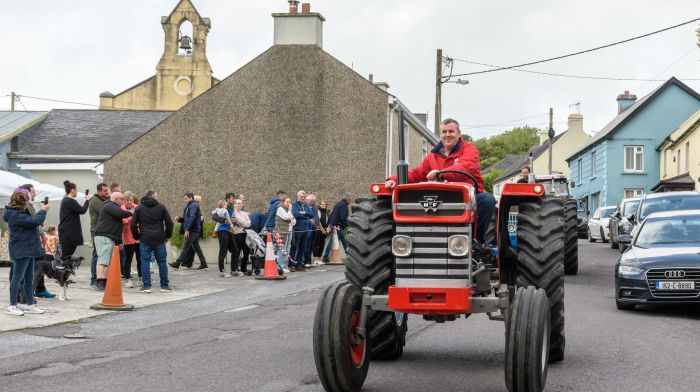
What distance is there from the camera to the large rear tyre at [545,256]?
8633 millimetres

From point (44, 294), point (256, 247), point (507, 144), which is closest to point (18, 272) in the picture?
point (44, 294)

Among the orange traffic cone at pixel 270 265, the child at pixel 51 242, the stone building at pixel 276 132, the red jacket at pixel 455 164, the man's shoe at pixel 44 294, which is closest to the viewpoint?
the red jacket at pixel 455 164

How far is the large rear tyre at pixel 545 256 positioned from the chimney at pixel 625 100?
6080 cm

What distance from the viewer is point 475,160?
8.62m

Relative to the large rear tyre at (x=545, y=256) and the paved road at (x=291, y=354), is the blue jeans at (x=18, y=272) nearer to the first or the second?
the paved road at (x=291, y=354)

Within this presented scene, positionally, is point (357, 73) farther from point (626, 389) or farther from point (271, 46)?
point (626, 389)

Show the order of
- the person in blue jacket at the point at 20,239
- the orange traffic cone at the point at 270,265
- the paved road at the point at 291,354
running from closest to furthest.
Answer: the paved road at the point at 291,354, the person in blue jacket at the point at 20,239, the orange traffic cone at the point at 270,265

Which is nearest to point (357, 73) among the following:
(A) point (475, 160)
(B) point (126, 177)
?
(B) point (126, 177)

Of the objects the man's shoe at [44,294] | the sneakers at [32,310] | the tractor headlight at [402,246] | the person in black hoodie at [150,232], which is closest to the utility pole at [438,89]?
the person in black hoodie at [150,232]

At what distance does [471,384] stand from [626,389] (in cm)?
127

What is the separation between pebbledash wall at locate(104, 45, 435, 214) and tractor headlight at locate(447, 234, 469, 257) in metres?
26.3

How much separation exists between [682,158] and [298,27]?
79.1 feet

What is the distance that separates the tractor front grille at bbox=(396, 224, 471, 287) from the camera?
7.55 meters

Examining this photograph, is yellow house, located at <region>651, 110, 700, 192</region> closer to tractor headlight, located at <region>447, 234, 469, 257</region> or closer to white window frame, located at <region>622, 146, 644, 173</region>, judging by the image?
white window frame, located at <region>622, 146, 644, 173</region>
